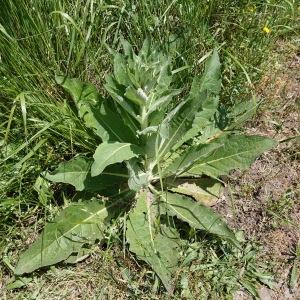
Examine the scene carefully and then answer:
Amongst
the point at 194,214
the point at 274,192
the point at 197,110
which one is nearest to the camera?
the point at 197,110

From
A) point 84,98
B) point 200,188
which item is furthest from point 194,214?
point 84,98

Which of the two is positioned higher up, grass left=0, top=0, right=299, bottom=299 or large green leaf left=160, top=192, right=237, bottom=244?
grass left=0, top=0, right=299, bottom=299

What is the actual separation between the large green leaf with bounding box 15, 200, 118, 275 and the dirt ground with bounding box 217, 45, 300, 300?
0.65m

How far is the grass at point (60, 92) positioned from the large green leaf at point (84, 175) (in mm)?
122

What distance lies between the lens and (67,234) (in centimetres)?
246

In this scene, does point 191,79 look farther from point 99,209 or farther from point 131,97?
point 99,209

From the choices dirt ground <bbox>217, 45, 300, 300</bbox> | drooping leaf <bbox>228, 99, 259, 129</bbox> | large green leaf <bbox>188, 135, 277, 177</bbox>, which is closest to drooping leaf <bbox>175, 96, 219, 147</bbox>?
large green leaf <bbox>188, 135, 277, 177</bbox>

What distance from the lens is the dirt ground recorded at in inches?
101

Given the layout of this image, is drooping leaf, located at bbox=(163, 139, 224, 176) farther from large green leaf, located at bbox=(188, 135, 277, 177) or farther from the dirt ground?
the dirt ground

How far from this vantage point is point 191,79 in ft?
9.16

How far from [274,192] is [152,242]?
2.49 feet

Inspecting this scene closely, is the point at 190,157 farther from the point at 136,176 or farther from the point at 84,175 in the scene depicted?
the point at 84,175

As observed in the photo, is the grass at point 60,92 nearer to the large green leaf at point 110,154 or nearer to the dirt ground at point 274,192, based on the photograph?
the dirt ground at point 274,192

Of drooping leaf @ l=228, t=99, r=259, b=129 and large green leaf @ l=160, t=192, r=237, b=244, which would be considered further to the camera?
drooping leaf @ l=228, t=99, r=259, b=129
